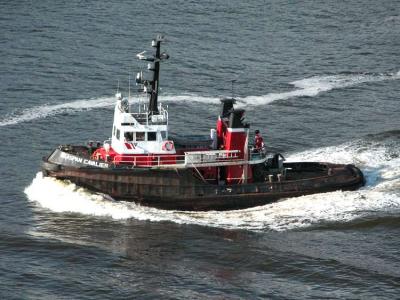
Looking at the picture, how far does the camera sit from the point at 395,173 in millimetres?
53469

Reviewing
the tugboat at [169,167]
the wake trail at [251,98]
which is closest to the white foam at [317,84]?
the wake trail at [251,98]

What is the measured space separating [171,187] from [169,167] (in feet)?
3.28

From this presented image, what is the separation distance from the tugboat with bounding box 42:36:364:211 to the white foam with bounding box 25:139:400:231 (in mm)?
429

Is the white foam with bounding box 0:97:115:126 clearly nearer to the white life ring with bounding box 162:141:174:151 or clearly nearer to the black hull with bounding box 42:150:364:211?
the black hull with bounding box 42:150:364:211

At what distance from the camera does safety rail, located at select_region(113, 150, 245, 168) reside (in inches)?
1893

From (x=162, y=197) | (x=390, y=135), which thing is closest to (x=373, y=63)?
(x=390, y=135)

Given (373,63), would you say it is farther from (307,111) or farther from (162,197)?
(162,197)

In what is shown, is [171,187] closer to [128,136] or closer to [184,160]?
[184,160]

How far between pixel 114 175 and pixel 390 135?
20482 millimetres

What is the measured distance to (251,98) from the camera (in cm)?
6844

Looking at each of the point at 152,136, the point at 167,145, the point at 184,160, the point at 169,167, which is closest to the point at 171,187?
the point at 169,167

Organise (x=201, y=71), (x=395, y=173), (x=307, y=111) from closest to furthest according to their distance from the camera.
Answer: (x=395, y=173) < (x=307, y=111) < (x=201, y=71)

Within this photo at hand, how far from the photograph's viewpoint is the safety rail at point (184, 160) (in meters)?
48.1

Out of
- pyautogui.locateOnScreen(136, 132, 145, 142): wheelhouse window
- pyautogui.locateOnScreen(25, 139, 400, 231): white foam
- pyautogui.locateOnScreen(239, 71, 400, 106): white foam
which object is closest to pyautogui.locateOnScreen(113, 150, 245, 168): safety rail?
pyautogui.locateOnScreen(136, 132, 145, 142): wheelhouse window
